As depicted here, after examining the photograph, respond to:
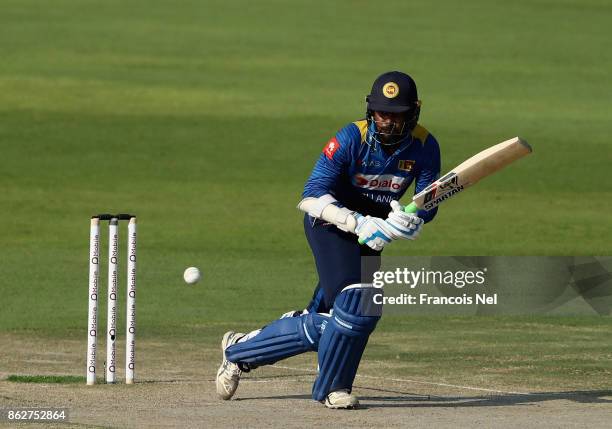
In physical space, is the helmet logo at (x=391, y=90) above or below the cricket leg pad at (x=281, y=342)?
above

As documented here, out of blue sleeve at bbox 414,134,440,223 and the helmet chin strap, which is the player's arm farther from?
blue sleeve at bbox 414,134,440,223

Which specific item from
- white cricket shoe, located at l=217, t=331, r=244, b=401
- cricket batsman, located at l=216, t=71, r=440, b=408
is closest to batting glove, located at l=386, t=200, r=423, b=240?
cricket batsman, located at l=216, t=71, r=440, b=408

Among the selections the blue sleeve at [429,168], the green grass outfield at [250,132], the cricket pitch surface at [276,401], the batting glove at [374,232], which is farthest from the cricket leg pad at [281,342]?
the green grass outfield at [250,132]

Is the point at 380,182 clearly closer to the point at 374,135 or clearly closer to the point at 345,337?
the point at 374,135

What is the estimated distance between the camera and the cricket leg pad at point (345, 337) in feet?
25.5

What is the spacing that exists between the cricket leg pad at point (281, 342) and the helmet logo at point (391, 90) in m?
1.21

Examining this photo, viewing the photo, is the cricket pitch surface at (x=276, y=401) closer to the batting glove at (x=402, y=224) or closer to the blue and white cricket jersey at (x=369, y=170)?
the batting glove at (x=402, y=224)

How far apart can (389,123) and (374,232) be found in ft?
2.01

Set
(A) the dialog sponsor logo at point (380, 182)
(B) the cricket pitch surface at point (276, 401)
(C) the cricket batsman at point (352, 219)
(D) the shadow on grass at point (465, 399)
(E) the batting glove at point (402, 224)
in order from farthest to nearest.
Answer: (D) the shadow on grass at point (465, 399), (A) the dialog sponsor logo at point (380, 182), (C) the cricket batsman at point (352, 219), (E) the batting glove at point (402, 224), (B) the cricket pitch surface at point (276, 401)

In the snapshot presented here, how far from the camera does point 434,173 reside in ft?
26.5

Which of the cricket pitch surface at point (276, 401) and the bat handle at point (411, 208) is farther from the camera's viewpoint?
the bat handle at point (411, 208)

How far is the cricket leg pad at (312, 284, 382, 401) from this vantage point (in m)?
7.77

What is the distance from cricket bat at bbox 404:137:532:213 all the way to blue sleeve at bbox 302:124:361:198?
417 millimetres

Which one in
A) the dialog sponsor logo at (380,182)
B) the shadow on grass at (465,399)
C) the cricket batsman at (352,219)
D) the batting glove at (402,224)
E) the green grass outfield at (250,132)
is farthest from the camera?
the green grass outfield at (250,132)
